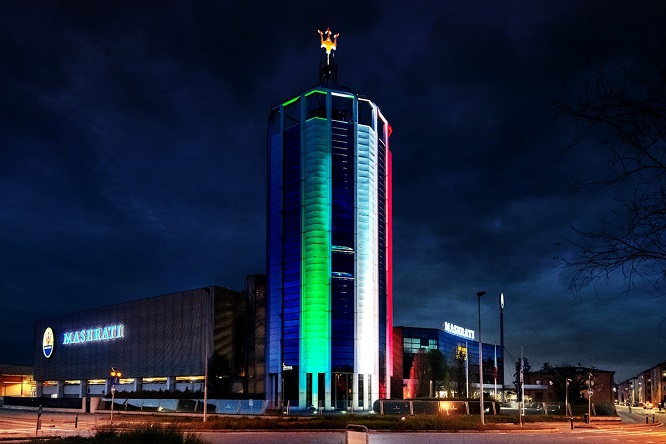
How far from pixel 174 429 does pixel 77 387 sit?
116527 mm

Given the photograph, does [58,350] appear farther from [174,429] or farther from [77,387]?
[174,429]

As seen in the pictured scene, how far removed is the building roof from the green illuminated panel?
358 ft

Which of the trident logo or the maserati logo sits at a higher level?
the trident logo

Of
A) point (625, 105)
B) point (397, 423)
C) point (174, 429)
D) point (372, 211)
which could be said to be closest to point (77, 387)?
point (372, 211)

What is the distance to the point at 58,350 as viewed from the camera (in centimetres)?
13575

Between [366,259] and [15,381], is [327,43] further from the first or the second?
[15,381]

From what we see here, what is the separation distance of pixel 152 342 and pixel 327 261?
38429mm

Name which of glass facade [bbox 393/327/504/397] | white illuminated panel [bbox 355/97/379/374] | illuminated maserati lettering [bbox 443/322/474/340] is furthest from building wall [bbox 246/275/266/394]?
illuminated maserati lettering [bbox 443/322/474/340]

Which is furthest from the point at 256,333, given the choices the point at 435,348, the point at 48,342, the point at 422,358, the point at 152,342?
the point at 48,342

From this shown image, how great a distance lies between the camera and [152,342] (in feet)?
367

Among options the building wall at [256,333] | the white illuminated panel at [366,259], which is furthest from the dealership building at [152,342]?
the white illuminated panel at [366,259]

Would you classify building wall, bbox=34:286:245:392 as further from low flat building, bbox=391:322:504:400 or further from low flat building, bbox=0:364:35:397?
low flat building, bbox=0:364:35:397

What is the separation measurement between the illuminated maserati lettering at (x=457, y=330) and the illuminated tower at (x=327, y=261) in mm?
36477

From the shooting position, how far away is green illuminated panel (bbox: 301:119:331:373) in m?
88.4
